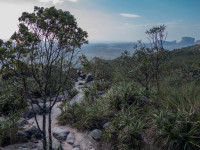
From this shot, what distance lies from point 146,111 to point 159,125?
1582mm

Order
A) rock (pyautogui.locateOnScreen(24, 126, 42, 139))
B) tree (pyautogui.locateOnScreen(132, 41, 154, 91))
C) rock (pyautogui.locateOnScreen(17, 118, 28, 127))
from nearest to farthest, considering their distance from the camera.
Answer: rock (pyautogui.locateOnScreen(24, 126, 42, 139)), rock (pyautogui.locateOnScreen(17, 118, 28, 127)), tree (pyautogui.locateOnScreen(132, 41, 154, 91))

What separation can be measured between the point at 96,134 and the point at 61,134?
162 cm

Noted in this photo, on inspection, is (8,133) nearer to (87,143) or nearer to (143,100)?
(87,143)

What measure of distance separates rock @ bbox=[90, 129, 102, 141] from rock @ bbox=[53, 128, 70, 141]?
122 centimetres

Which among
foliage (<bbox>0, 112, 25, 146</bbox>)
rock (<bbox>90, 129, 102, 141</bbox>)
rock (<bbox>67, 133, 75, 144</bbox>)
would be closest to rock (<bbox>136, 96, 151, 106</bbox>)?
rock (<bbox>90, 129, 102, 141</bbox>)

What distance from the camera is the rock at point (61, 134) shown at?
6184mm

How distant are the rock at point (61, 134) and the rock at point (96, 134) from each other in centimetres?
122

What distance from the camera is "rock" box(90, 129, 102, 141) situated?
5734mm

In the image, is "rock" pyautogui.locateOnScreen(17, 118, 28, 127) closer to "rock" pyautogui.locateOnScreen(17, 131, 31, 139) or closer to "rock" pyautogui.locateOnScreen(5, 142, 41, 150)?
"rock" pyautogui.locateOnScreen(17, 131, 31, 139)

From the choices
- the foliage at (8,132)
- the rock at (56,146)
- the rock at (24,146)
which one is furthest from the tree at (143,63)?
the foliage at (8,132)

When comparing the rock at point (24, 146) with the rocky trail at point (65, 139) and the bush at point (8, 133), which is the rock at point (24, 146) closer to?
the rocky trail at point (65, 139)

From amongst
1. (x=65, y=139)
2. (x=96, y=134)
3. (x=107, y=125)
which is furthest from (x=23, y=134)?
(x=107, y=125)

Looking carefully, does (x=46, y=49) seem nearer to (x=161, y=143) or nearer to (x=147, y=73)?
(x=161, y=143)

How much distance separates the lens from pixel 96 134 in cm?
584
